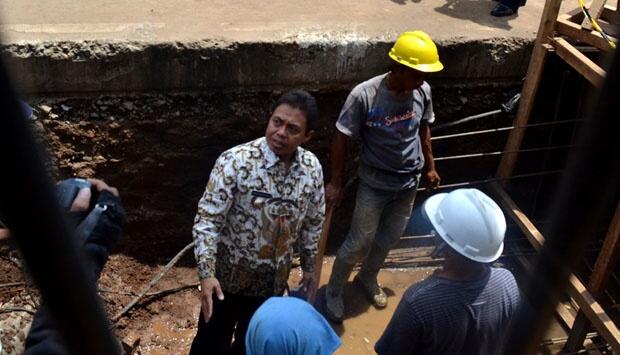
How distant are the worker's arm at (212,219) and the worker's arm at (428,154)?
160 centimetres

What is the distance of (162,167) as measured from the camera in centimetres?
445

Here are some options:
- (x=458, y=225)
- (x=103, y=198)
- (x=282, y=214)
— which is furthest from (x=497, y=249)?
(x=103, y=198)

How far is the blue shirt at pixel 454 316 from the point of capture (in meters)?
2.28

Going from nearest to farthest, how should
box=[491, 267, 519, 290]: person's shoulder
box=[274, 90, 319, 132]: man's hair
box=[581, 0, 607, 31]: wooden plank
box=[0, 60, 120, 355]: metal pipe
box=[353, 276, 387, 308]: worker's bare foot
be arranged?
box=[0, 60, 120, 355]: metal pipe < box=[491, 267, 519, 290]: person's shoulder < box=[274, 90, 319, 132]: man's hair < box=[581, 0, 607, 31]: wooden plank < box=[353, 276, 387, 308]: worker's bare foot

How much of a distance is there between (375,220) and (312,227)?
0.93m

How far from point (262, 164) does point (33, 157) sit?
229cm

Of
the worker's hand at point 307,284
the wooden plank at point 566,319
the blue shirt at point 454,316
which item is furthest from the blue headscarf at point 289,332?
the wooden plank at point 566,319

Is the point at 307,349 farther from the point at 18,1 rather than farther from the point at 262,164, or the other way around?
the point at 18,1

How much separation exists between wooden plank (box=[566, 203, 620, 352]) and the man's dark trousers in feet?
7.40

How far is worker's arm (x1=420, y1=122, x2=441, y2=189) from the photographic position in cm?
395

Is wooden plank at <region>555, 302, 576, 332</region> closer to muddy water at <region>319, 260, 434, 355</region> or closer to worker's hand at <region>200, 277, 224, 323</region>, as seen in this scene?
muddy water at <region>319, 260, 434, 355</region>

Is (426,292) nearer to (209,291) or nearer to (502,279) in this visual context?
(502,279)

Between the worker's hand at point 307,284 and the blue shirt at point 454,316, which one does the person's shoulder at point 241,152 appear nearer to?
the worker's hand at point 307,284

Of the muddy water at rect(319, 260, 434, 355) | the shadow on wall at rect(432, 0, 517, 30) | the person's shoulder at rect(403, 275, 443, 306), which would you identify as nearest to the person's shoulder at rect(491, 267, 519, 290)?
the person's shoulder at rect(403, 275, 443, 306)
